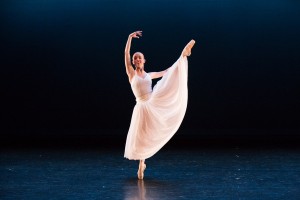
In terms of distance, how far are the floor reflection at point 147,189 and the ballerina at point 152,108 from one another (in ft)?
0.75

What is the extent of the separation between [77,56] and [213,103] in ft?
6.94

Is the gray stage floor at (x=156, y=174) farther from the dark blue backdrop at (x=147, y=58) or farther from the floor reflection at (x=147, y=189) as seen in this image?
the dark blue backdrop at (x=147, y=58)

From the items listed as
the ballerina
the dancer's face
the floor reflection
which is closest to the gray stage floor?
the floor reflection

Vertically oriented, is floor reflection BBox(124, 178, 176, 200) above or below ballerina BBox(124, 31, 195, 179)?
below

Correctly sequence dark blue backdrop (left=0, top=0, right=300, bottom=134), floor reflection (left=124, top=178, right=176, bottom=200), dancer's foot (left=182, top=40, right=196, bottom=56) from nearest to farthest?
1. floor reflection (left=124, top=178, right=176, bottom=200)
2. dancer's foot (left=182, top=40, right=196, bottom=56)
3. dark blue backdrop (left=0, top=0, right=300, bottom=134)

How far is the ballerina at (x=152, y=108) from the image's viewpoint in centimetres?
455

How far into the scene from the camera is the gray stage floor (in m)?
3.86

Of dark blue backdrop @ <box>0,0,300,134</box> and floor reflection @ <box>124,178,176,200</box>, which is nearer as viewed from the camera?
floor reflection @ <box>124,178,176,200</box>

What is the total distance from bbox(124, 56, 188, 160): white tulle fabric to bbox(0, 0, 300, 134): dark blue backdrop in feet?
9.03

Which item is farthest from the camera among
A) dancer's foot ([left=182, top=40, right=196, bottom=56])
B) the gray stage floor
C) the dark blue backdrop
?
the dark blue backdrop

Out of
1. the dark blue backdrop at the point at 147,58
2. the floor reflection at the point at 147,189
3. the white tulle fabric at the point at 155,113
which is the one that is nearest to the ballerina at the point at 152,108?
the white tulle fabric at the point at 155,113

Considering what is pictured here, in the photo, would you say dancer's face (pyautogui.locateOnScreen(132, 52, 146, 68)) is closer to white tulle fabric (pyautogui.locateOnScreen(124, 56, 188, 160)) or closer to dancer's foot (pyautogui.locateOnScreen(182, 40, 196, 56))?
white tulle fabric (pyautogui.locateOnScreen(124, 56, 188, 160))

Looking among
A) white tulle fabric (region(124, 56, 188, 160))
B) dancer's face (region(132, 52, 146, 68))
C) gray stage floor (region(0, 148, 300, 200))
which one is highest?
dancer's face (region(132, 52, 146, 68))

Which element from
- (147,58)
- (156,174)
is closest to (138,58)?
(156,174)
